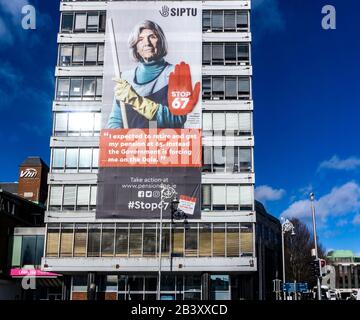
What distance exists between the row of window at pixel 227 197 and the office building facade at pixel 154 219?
0.31 feet

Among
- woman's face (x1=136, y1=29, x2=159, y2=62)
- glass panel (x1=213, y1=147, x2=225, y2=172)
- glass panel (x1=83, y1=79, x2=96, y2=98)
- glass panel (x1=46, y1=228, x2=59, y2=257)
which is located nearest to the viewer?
glass panel (x1=46, y1=228, x2=59, y2=257)

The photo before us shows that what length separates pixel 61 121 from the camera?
53.2m

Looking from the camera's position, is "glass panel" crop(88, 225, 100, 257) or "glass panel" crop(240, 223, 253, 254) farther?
"glass panel" crop(88, 225, 100, 257)

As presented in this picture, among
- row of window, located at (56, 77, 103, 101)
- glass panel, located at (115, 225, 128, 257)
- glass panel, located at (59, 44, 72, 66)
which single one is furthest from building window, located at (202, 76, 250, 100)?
glass panel, located at (115, 225, 128, 257)

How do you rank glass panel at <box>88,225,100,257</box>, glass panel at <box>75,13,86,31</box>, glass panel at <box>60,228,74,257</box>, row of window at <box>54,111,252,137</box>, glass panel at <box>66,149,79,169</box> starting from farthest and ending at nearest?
glass panel at <box>75,13,86,31</box> → row of window at <box>54,111,252,137</box> → glass panel at <box>66,149,79,169</box> → glass panel at <box>60,228,74,257</box> → glass panel at <box>88,225,100,257</box>

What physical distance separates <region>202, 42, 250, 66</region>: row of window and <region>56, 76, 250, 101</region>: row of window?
1679 millimetres

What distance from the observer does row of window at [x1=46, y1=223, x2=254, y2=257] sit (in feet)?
160

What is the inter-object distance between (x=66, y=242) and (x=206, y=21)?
2624 centimetres

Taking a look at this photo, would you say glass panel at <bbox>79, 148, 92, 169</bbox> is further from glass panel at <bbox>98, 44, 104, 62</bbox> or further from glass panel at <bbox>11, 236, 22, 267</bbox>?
glass panel at <bbox>11, 236, 22, 267</bbox>

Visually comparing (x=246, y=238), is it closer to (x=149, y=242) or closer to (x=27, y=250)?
(x=149, y=242)

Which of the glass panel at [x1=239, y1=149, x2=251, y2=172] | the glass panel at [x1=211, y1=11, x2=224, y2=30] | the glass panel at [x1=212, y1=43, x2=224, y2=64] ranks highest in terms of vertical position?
the glass panel at [x1=211, y1=11, x2=224, y2=30]

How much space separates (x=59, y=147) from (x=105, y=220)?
891cm

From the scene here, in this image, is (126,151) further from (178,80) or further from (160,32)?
(160,32)

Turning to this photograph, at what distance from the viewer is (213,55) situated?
5362 centimetres
